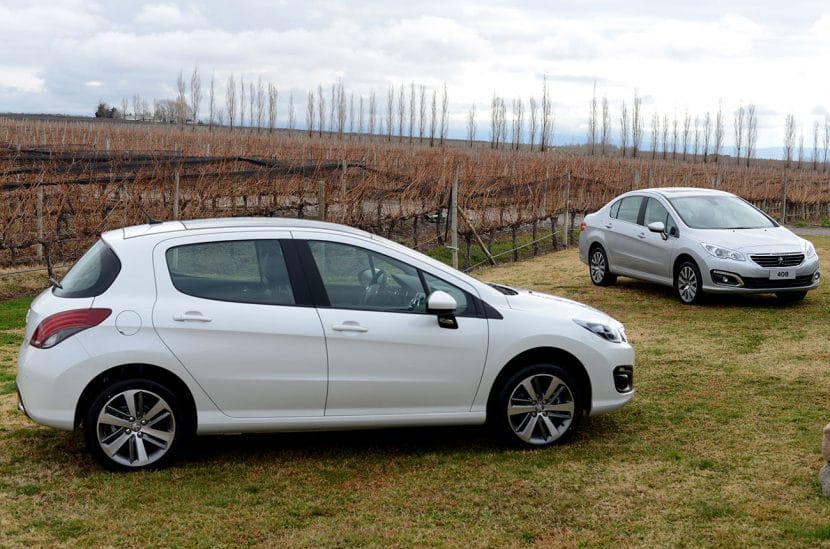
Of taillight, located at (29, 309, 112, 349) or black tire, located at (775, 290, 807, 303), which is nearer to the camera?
taillight, located at (29, 309, 112, 349)

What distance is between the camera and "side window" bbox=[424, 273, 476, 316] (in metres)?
6.14

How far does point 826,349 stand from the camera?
9.78 m

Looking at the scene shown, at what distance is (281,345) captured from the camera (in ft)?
19.0

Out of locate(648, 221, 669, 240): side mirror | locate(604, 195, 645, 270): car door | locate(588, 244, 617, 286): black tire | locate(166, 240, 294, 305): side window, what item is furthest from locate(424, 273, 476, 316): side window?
locate(588, 244, 617, 286): black tire

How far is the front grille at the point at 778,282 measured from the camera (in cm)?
1227

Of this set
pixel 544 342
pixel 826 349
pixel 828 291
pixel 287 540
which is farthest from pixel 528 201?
pixel 287 540

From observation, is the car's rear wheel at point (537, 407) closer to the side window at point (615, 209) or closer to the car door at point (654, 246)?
the car door at point (654, 246)

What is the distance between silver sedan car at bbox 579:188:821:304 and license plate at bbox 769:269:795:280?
12mm

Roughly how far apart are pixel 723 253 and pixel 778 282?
29.5 inches

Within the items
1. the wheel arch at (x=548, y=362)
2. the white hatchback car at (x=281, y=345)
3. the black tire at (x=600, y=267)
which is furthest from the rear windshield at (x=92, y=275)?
the black tire at (x=600, y=267)

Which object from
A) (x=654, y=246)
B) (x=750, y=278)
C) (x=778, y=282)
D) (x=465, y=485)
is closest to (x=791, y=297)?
(x=778, y=282)

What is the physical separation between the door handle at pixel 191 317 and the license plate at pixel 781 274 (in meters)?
8.60

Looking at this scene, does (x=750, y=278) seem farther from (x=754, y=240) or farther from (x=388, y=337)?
(x=388, y=337)

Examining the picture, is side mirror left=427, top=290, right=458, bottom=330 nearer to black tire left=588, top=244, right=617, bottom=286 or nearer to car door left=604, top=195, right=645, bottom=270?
car door left=604, top=195, right=645, bottom=270
